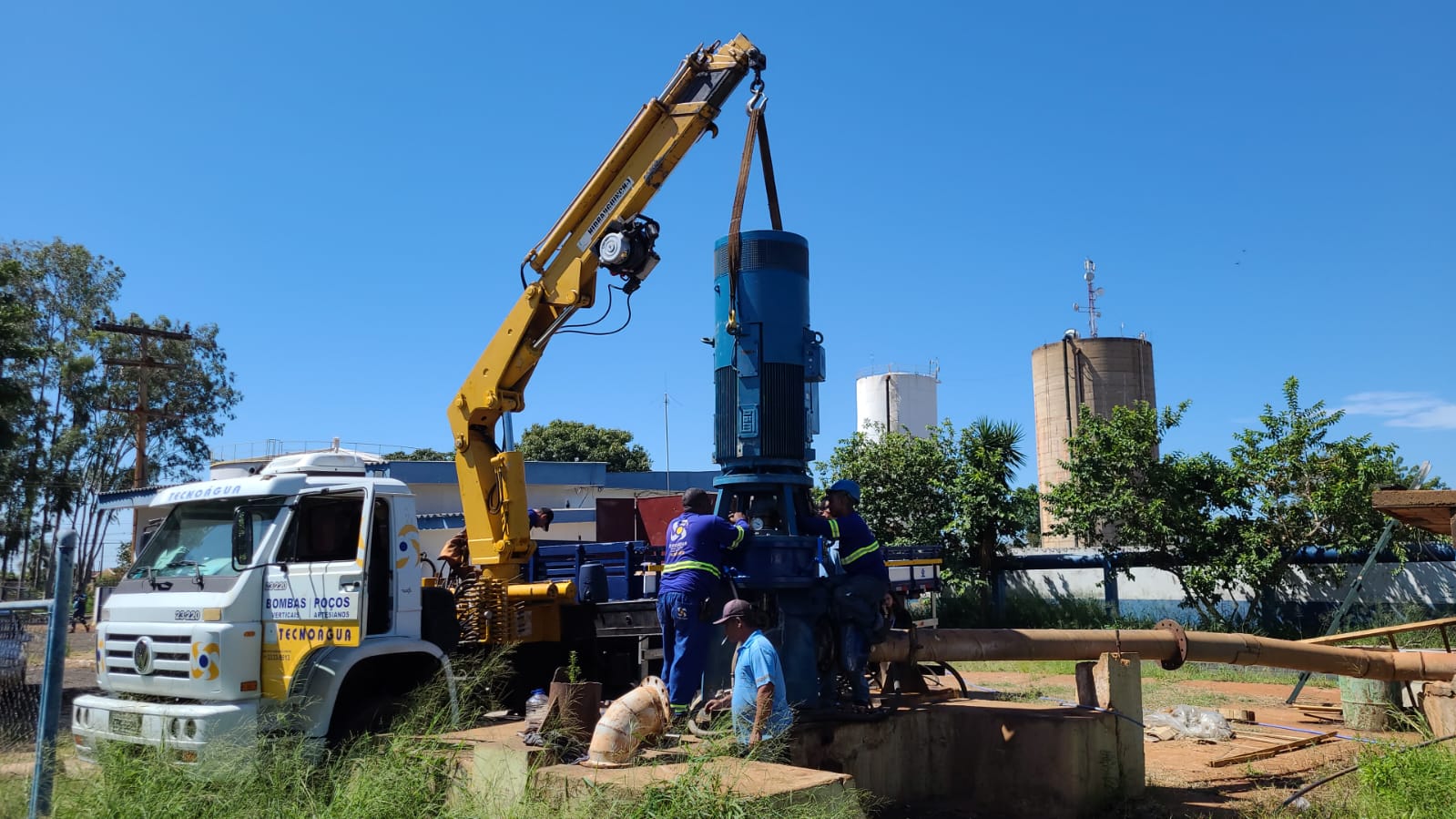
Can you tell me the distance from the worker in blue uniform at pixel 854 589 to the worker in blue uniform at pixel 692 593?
0.93 metres

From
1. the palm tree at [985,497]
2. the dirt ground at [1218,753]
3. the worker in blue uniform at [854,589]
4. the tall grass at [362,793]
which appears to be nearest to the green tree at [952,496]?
the palm tree at [985,497]

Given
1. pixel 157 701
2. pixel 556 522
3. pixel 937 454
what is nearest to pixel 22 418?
pixel 556 522

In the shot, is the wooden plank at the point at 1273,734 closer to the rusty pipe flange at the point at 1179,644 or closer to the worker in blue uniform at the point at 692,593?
the rusty pipe flange at the point at 1179,644

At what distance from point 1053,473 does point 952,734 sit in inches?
1160

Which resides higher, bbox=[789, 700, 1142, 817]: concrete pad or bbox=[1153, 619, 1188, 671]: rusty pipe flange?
bbox=[1153, 619, 1188, 671]: rusty pipe flange

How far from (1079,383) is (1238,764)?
92.2 ft

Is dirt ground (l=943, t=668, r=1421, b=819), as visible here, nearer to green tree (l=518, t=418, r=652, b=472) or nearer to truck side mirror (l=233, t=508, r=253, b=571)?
truck side mirror (l=233, t=508, r=253, b=571)

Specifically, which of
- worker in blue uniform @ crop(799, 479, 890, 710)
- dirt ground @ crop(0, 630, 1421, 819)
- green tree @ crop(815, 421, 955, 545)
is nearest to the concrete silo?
green tree @ crop(815, 421, 955, 545)

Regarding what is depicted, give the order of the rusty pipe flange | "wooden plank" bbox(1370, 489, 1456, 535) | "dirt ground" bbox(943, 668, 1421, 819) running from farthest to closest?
the rusty pipe flange
"dirt ground" bbox(943, 668, 1421, 819)
"wooden plank" bbox(1370, 489, 1456, 535)

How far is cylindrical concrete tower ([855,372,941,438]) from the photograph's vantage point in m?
42.8

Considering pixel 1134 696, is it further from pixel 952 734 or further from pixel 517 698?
pixel 517 698

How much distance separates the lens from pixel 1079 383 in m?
35.9

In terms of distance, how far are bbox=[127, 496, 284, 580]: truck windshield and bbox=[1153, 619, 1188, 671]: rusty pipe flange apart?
24.3ft

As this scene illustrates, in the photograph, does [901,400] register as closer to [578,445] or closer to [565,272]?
[578,445]
